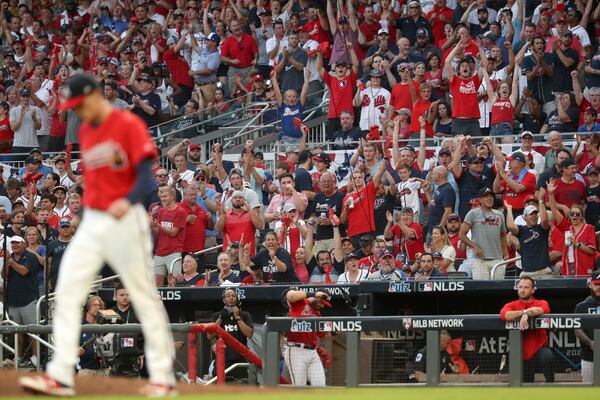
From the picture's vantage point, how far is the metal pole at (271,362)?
41.0ft

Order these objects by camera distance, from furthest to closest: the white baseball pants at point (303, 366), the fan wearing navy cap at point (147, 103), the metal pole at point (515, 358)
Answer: the fan wearing navy cap at point (147, 103), the white baseball pants at point (303, 366), the metal pole at point (515, 358)

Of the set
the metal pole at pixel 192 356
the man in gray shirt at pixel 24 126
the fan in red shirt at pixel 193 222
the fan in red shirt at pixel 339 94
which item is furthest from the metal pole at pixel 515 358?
the man in gray shirt at pixel 24 126

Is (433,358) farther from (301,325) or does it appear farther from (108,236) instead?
(108,236)

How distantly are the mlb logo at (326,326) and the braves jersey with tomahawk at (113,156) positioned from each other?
5540 millimetres

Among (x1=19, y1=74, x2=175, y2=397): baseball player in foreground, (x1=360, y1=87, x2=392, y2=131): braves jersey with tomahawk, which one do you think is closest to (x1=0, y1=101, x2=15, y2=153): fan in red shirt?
(x1=360, y1=87, x2=392, y2=131): braves jersey with tomahawk

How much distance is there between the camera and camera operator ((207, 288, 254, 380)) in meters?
13.5

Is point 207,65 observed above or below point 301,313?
above

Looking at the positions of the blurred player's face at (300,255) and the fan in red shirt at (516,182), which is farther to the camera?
the fan in red shirt at (516,182)

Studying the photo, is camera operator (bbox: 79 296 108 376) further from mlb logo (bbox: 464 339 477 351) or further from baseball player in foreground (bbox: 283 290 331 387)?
mlb logo (bbox: 464 339 477 351)

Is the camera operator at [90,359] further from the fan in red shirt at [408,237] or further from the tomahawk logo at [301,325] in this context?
the fan in red shirt at [408,237]

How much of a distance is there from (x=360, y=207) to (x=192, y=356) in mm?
4110

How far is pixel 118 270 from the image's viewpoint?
7.10 metres

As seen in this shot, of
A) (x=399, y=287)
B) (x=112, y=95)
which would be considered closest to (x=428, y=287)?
(x=399, y=287)

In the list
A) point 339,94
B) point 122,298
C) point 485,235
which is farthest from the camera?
point 339,94
